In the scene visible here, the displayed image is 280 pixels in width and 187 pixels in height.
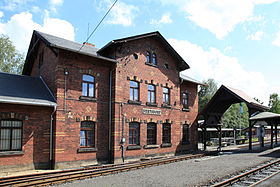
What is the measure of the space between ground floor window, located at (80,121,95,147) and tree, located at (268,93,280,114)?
250 ft

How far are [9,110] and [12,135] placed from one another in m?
1.35

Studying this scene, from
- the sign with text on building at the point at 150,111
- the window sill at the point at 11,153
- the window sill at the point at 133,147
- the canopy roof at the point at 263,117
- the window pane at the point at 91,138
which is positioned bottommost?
the window sill at the point at 133,147

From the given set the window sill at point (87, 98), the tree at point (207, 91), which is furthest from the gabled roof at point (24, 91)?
the tree at point (207, 91)

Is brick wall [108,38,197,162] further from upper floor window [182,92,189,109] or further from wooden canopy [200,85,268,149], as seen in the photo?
wooden canopy [200,85,268,149]

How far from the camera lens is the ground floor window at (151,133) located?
19.4m

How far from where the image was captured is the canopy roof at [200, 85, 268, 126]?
902 inches

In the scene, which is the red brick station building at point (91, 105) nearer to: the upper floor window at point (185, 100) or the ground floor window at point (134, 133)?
the ground floor window at point (134, 133)

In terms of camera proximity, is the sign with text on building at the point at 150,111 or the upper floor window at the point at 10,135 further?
the sign with text on building at the point at 150,111

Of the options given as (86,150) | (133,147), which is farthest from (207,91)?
(86,150)

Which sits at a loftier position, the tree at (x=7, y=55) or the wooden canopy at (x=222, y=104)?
the tree at (x=7, y=55)

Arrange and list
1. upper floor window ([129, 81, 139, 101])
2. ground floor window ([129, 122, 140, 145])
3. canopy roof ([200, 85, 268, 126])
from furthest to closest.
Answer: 1. canopy roof ([200, 85, 268, 126])
2. upper floor window ([129, 81, 139, 101])
3. ground floor window ([129, 122, 140, 145])

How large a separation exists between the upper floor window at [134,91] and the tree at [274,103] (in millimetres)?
72381

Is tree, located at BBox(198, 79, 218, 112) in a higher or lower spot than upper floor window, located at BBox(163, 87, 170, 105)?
higher

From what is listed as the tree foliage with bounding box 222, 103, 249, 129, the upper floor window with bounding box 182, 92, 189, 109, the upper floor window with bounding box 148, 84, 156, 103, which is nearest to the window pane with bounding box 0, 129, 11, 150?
the upper floor window with bounding box 148, 84, 156, 103
